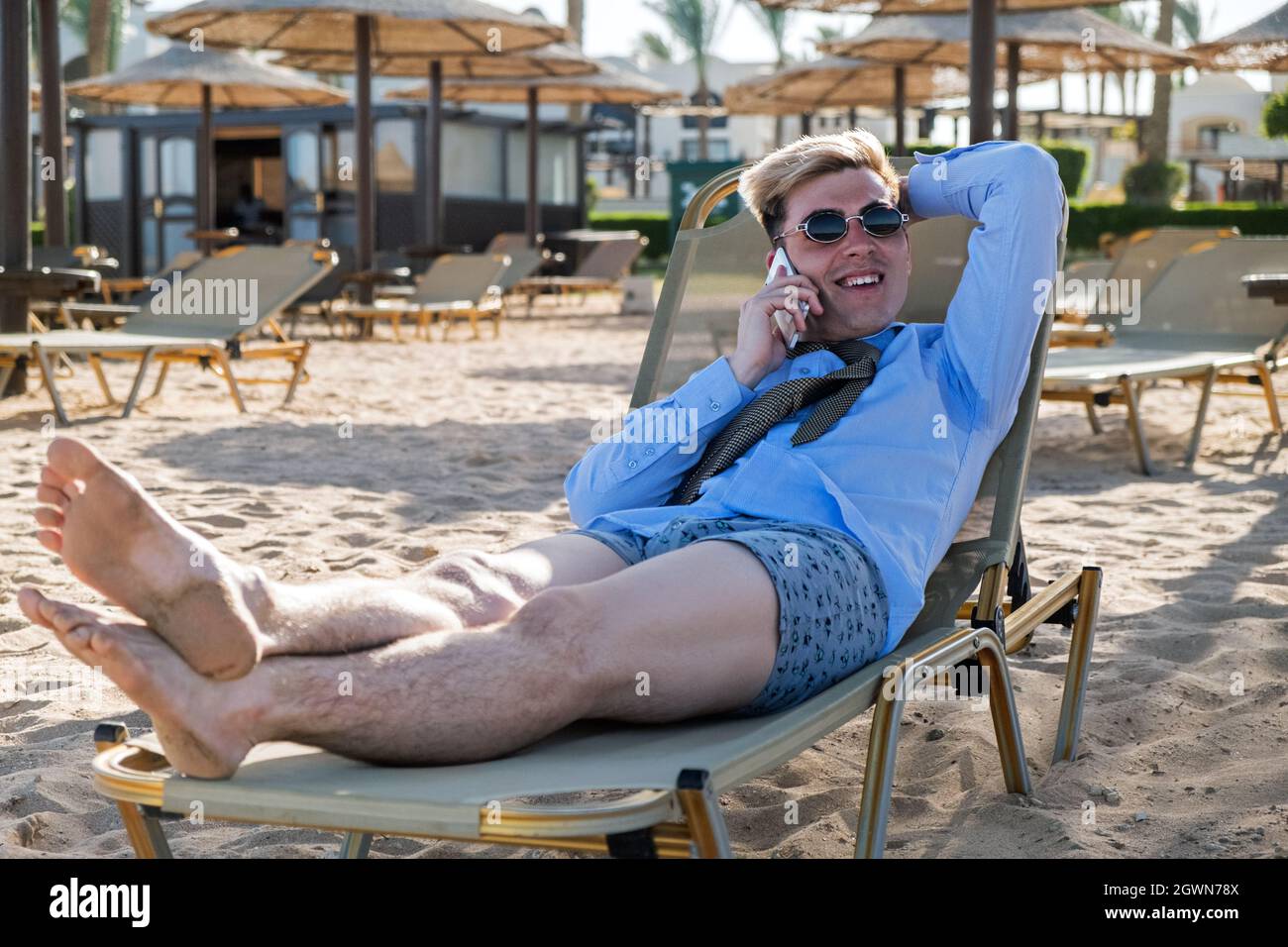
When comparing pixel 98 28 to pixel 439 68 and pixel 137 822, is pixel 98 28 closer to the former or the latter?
pixel 439 68

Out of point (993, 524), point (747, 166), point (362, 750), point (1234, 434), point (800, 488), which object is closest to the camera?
point (362, 750)

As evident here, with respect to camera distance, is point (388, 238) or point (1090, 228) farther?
point (1090, 228)

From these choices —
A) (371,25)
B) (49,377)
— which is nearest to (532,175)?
(371,25)

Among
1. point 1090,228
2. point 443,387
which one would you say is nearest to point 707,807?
point 443,387

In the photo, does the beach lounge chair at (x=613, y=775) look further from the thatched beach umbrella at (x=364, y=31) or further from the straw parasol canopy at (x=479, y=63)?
the straw parasol canopy at (x=479, y=63)

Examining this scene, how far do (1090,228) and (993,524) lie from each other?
72.2 feet

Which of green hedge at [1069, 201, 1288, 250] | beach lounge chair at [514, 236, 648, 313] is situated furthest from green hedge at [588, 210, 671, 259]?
beach lounge chair at [514, 236, 648, 313]

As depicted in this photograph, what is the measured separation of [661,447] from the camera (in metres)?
2.46

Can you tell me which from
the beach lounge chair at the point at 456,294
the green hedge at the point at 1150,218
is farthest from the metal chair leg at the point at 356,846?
the green hedge at the point at 1150,218

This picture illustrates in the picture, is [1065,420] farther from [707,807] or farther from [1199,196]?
[1199,196]

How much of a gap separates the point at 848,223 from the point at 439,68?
481 inches

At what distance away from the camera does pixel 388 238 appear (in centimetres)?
1766

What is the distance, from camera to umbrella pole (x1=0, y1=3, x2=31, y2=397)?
7727mm
